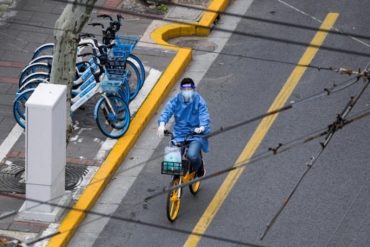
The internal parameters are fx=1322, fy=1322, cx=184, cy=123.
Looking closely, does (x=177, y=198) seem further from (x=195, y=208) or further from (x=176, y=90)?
(x=176, y=90)

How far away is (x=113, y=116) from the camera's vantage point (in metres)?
18.9

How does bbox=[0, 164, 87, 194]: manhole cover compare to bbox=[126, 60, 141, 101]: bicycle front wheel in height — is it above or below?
below

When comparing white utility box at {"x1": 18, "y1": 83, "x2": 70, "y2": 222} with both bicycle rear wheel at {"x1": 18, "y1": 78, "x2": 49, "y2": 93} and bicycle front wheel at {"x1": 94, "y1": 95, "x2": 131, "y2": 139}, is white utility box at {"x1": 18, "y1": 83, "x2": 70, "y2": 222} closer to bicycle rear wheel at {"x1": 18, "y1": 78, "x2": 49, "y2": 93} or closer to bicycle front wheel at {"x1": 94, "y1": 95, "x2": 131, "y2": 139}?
bicycle front wheel at {"x1": 94, "y1": 95, "x2": 131, "y2": 139}

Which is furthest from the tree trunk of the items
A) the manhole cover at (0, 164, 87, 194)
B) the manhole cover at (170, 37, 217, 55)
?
the manhole cover at (170, 37, 217, 55)

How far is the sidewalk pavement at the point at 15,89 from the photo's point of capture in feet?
57.0

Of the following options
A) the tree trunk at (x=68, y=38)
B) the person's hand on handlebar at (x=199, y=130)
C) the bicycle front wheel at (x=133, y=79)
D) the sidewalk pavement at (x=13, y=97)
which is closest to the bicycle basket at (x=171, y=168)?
the person's hand on handlebar at (x=199, y=130)

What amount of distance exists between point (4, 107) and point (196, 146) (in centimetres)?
394

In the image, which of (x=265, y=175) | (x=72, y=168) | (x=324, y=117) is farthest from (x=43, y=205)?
(x=324, y=117)

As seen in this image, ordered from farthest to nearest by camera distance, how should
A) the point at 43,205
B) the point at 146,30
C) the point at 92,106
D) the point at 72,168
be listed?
the point at 146,30 → the point at 92,106 → the point at 72,168 → the point at 43,205

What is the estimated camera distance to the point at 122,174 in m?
18.3

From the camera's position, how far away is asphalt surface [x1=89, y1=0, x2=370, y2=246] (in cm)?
1691

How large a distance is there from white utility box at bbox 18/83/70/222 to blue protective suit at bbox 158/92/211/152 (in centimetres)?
145

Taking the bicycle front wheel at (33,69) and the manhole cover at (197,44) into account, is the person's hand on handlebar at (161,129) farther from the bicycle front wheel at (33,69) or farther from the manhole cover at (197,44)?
the manhole cover at (197,44)

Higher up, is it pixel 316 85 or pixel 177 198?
pixel 316 85
